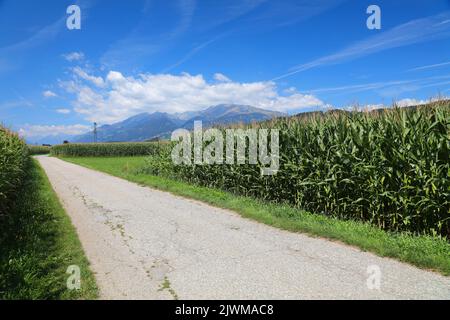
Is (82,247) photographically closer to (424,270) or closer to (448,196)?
(424,270)

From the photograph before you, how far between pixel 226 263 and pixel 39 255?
3118 mm

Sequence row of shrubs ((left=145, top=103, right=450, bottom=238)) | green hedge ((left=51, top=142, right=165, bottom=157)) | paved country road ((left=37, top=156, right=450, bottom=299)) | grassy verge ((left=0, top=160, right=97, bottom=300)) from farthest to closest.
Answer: green hedge ((left=51, top=142, right=165, bottom=157)), row of shrubs ((left=145, top=103, right=450, bottom=238)), grassy verge ((left=0, top=160, right=97, bottom=300)), paved country road ((left=37, top=156, right=450, bottom=299))

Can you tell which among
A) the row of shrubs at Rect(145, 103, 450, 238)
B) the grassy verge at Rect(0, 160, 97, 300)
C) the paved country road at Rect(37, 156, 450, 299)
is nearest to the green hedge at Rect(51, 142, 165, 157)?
the row of shrubs at Rect(145, 103, 450, 238)

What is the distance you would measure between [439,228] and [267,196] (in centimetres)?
557

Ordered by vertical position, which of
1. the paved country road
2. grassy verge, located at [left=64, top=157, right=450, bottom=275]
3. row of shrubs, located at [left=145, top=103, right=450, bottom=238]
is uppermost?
row of shrubs, located at [left=145, top=103, right=450, bottom=238]

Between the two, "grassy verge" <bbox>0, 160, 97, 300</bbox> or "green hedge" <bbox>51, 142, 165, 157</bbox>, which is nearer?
"grassy verge" <bbox>0, 160, 97, 300</bbox>

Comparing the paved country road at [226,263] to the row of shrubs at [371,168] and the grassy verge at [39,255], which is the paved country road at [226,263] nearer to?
the grassy verge at [39,255]

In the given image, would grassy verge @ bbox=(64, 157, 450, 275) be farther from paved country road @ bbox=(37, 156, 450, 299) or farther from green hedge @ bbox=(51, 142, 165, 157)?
green hedge @ bbox=(51, 142, 165, 157)

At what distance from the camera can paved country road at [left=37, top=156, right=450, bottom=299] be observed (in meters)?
4.69

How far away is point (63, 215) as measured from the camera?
9.87 m

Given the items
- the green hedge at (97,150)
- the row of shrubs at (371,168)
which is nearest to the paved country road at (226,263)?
the row of shrubs at (371,168)

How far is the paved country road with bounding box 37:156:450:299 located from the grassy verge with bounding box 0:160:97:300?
27 centimetres

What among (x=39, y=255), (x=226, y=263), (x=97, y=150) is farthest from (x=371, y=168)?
(x=97, y=150)

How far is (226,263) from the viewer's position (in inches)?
229
